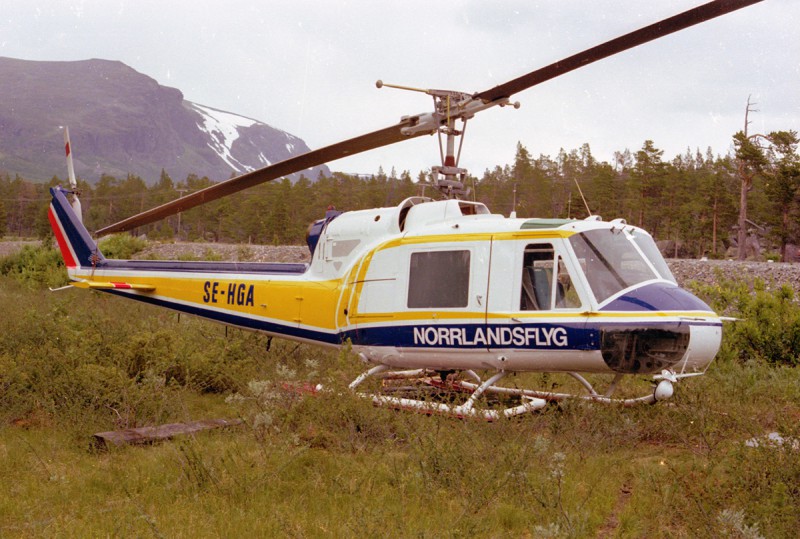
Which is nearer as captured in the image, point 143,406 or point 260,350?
point 143,406

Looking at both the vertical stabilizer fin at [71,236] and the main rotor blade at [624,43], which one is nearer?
the main rotor blade at [624,43]

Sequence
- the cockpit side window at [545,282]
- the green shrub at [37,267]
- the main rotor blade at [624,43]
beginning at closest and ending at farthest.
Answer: the main rotor blade at [624,43] → the cockpit side window at [545,282] → the green shrub at [37,267]

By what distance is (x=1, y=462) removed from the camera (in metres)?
6.93

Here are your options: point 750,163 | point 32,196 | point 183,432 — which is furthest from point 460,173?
point 32,196

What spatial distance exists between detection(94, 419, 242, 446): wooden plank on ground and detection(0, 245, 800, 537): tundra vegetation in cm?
10

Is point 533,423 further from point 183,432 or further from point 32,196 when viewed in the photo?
point 32,196

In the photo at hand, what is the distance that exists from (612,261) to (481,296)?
5.29 ft

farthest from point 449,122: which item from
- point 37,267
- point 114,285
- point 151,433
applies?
point 37,267

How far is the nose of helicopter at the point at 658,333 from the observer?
7566mm

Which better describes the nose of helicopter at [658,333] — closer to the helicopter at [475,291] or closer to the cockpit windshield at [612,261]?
the helicopter at [475,291]

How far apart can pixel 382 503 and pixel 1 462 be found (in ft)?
13.3

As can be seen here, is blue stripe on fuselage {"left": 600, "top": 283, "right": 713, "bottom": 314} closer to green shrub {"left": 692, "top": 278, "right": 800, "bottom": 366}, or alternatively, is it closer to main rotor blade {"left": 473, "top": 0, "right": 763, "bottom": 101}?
main rotor blade {"left": 473, "top": 0, "right": 763, "bottom": 101}

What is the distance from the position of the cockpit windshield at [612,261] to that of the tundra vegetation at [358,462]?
4.67 ft

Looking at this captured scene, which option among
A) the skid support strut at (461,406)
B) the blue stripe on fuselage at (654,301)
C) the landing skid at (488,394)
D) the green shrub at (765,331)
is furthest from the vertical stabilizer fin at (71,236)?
the green shrub at (765,331)
